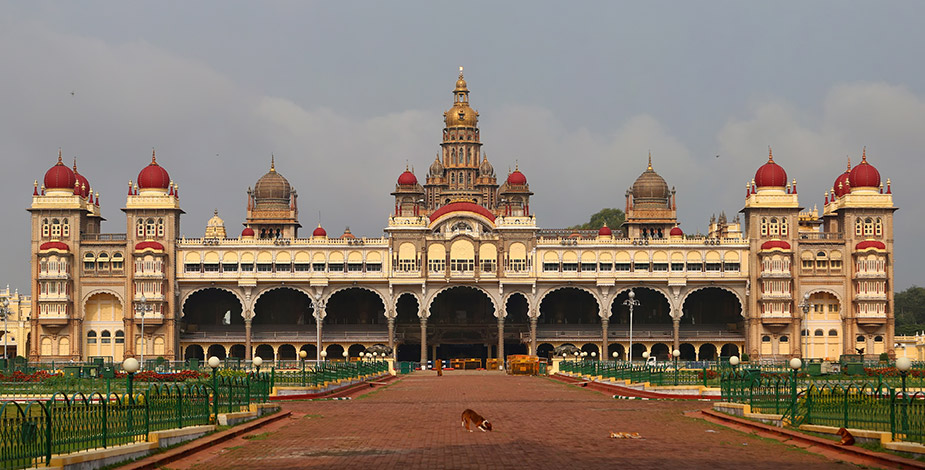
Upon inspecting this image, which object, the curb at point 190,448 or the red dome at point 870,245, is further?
the red dome at point 870,245

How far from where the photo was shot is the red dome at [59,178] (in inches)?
3900

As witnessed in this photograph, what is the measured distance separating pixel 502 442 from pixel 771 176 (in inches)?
3100

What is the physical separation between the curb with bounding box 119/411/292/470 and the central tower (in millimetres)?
85764

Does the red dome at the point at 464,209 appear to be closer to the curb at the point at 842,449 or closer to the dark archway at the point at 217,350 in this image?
the dark archway at the point at 217,350

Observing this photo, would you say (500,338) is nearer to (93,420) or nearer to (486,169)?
(486,169)

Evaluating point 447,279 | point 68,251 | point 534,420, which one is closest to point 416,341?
point 447,279

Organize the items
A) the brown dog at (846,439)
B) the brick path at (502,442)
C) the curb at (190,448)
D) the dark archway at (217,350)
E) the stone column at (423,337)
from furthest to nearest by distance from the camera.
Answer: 1. the dark archway at (217,350)
2. the stone column at (423,337)
3. the brown dog at (846,439)
4. the brick path at (502,442)
5. the curb at (190,448)

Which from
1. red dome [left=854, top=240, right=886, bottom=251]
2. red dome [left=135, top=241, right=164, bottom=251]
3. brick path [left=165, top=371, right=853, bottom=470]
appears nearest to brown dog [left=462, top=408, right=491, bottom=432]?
brick path [left=165, top=371, right=853, bottom=470]

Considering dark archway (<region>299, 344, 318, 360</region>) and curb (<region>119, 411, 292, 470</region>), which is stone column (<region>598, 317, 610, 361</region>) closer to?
dark archway (<region>299, 344, 318, 360</region>)

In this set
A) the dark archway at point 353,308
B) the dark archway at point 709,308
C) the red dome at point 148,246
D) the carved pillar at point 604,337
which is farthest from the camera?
the dark archway at point 353,308

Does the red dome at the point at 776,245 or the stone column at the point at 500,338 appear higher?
the red dome at the point at 776,245

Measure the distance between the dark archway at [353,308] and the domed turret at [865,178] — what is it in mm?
42697

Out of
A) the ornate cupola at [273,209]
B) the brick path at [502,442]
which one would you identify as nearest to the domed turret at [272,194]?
the ornate cupola at [273,209]

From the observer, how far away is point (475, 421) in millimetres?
28391
